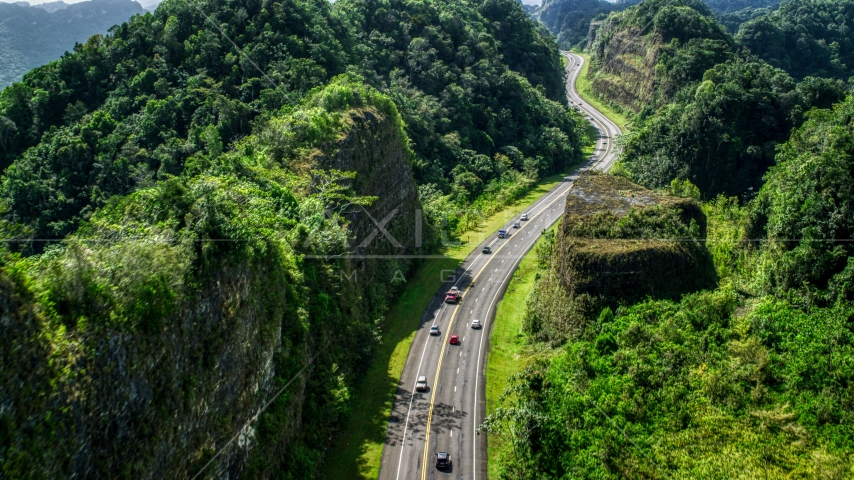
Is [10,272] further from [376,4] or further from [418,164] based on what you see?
[376,4]

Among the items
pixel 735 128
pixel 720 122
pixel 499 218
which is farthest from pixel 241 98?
pixel 735 128

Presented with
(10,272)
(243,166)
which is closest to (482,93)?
(243,166)

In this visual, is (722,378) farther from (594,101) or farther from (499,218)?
(594,101)

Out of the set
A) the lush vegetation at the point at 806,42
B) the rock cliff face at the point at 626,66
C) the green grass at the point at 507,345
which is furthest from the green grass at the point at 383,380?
the lush vegetation at the point at 806,42

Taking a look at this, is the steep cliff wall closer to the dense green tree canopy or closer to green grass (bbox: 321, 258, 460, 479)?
the dense green tree canopy

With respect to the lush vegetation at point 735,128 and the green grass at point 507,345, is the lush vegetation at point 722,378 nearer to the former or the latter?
the green grass at point 507,345

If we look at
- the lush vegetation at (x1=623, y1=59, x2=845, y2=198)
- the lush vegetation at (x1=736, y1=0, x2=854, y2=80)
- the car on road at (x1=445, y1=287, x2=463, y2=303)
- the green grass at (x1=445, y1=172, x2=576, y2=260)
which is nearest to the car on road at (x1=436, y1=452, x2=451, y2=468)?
the car on road at (x1=445, y1=287, x2=463, y2=303)

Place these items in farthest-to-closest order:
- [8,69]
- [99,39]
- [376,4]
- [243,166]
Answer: [376,4] → [8,69] → [99,39] → [243,166]
